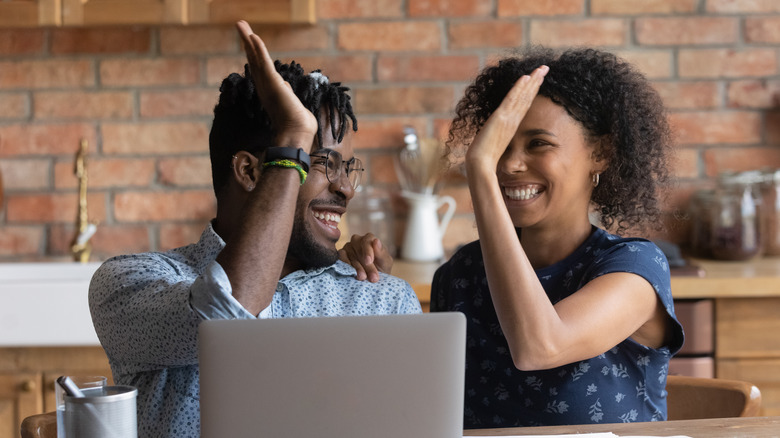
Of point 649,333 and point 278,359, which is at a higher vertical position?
point 278,359

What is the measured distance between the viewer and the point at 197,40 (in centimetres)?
254

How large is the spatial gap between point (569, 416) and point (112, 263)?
0.71 m

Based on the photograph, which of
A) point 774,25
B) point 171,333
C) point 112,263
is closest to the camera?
point 171,333

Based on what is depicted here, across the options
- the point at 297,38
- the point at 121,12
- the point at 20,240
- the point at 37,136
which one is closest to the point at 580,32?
the point at 297,38

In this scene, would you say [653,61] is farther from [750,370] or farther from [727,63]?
[750,370]

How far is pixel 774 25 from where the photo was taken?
252 centimetres

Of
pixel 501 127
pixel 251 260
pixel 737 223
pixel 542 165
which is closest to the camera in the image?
pixel 251 260

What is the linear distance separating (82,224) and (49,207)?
0.15 m

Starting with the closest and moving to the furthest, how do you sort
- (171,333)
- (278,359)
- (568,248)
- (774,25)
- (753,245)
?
(278,359)
(171,333)
(568,248)
(753,245)
(774,25)

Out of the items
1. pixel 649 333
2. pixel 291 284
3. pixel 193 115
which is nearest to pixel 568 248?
pixel 649 333

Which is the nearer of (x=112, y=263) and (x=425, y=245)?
(x=112, y=263)

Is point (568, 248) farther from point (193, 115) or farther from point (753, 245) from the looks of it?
point (193, 115)

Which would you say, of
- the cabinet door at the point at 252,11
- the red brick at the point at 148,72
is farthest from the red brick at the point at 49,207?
the cabinet door at the point at 252,11

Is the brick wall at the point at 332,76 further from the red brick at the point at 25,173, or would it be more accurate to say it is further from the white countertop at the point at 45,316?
the white countertop at the point at 45,316
